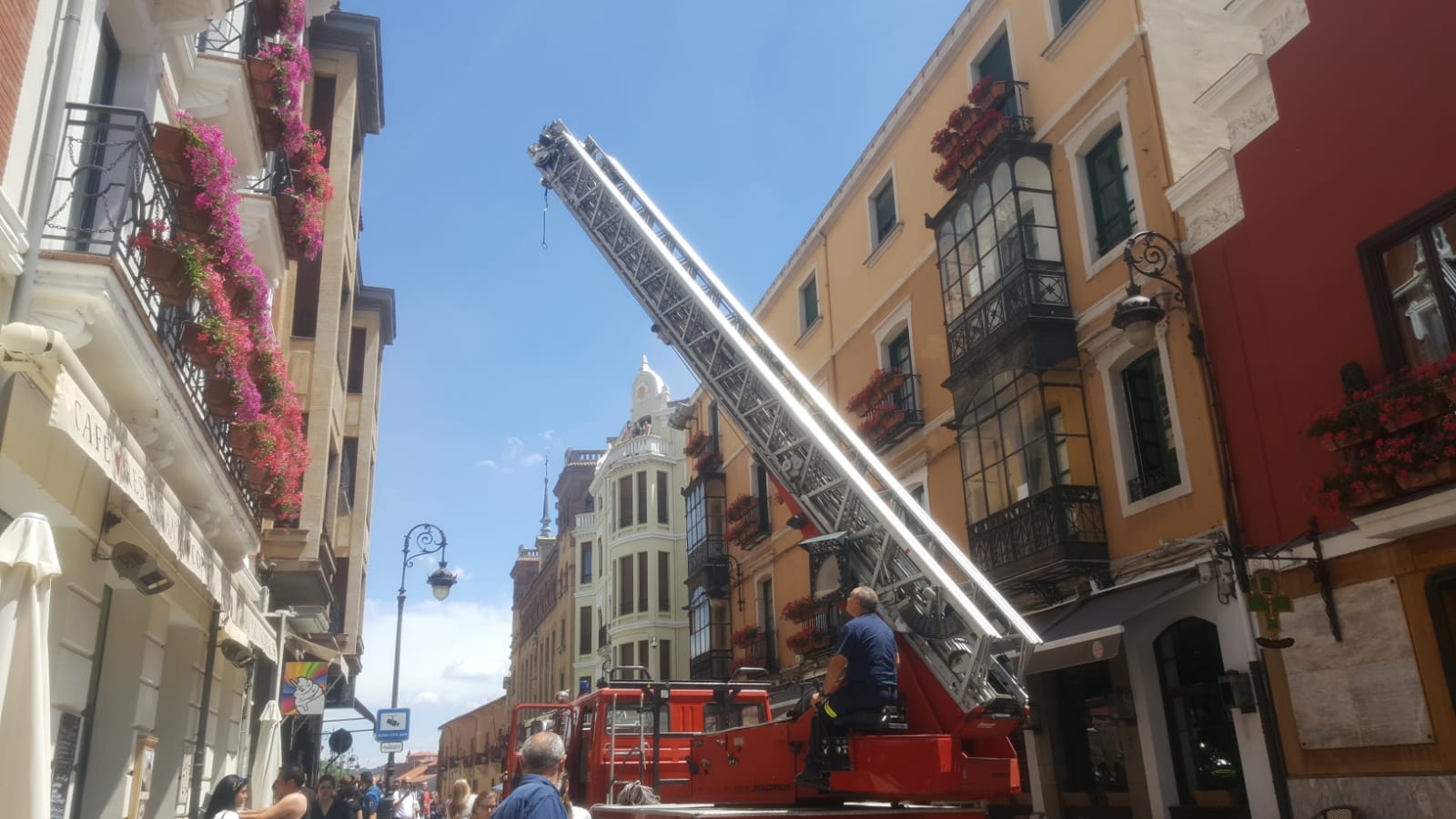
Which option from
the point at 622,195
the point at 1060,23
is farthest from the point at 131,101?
the point at 1060,23

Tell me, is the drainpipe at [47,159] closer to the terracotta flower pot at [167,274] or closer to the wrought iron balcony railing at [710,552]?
the terracotta flower pot at [167,274]

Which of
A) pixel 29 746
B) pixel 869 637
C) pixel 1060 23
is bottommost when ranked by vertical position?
pixel 29 746

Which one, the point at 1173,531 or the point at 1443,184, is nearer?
the point at 1443,184

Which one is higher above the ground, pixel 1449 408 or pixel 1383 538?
pixel 1449 408

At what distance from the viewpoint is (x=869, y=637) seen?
759 cm

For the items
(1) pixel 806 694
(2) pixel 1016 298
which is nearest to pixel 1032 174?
(2) pixel 1016 298

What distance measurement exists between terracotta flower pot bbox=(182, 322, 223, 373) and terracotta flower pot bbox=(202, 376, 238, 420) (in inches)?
26.3

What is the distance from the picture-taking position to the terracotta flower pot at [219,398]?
9406 mm

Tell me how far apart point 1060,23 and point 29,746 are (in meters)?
16.7

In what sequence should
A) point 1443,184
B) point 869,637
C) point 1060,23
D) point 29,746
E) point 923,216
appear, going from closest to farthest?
1. point 29,746
2. point 869,637
3. point 1443,184
4. point 1060,23
5. point 923,216

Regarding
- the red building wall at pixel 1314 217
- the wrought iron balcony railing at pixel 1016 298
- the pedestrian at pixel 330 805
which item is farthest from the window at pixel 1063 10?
the pedestrian at pixel 330 805

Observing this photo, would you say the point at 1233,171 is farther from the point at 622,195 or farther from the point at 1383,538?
the point at 622,195

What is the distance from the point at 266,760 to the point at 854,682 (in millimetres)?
10663

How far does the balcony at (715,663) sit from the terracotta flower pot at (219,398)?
20835mm
